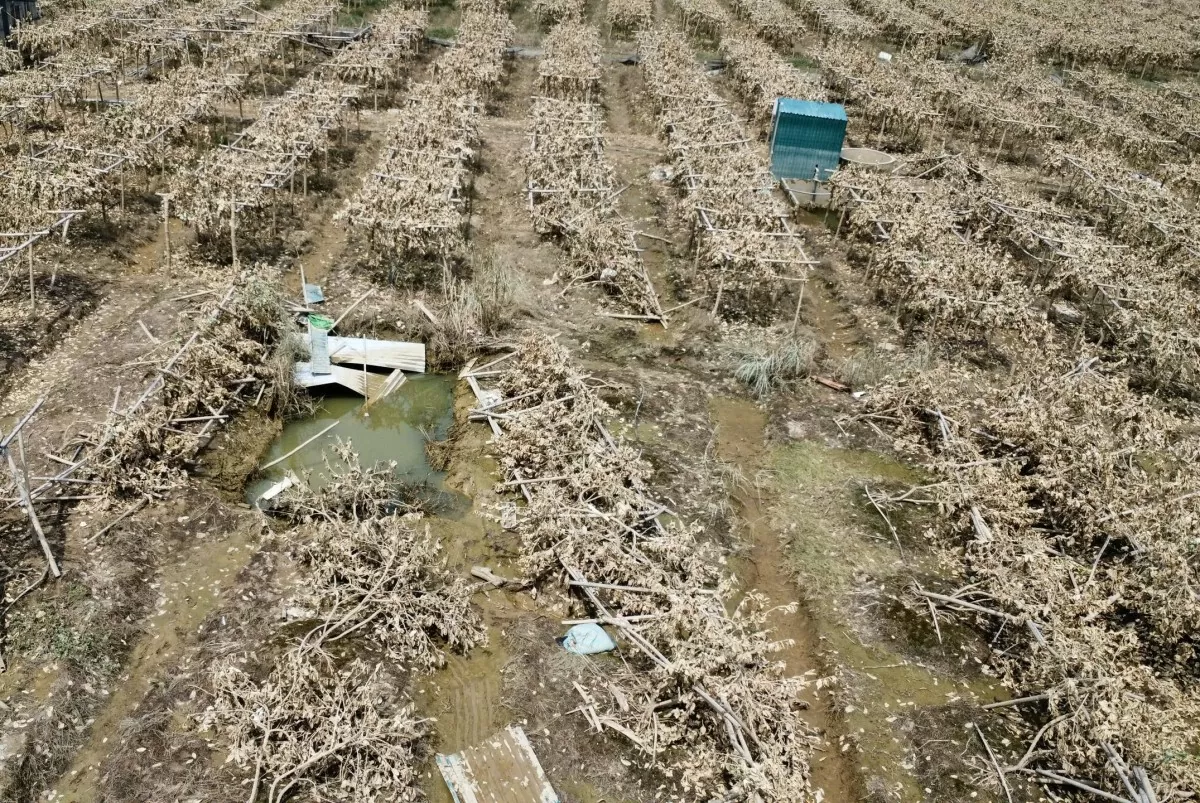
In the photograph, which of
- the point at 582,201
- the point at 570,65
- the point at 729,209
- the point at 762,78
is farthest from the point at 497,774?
the point at 762,78

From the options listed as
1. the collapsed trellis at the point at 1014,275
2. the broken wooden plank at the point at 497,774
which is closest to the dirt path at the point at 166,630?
the broken wooden plank at the point at 497,774

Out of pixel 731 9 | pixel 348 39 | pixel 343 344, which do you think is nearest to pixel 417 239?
pixel 343 344

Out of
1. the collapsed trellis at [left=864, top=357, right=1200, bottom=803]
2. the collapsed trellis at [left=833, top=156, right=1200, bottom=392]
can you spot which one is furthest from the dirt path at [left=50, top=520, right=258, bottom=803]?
the collapsed trellis at [left=833, top=156, right=1200, bottom=392]

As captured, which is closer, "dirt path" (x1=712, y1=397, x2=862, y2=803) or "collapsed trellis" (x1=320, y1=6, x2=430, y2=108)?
"dirt path" (x1=712, y1=397, x2=862, y2=803)

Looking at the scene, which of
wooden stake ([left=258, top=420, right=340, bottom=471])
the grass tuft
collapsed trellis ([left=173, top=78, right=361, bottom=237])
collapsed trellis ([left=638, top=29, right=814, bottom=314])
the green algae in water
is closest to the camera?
wooden stake ([left=258, top=420, right=340, bottom=471])

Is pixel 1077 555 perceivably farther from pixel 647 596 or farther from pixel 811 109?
pixel 811 109

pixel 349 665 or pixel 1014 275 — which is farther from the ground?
pixel 1014 275

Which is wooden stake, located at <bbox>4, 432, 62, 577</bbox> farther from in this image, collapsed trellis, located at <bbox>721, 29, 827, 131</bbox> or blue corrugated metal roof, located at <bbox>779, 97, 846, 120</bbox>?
collapsed trellis, located at <bbox>721, 29, 827, 131</bbox>

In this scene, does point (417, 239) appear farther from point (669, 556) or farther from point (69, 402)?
point (669, 556)
